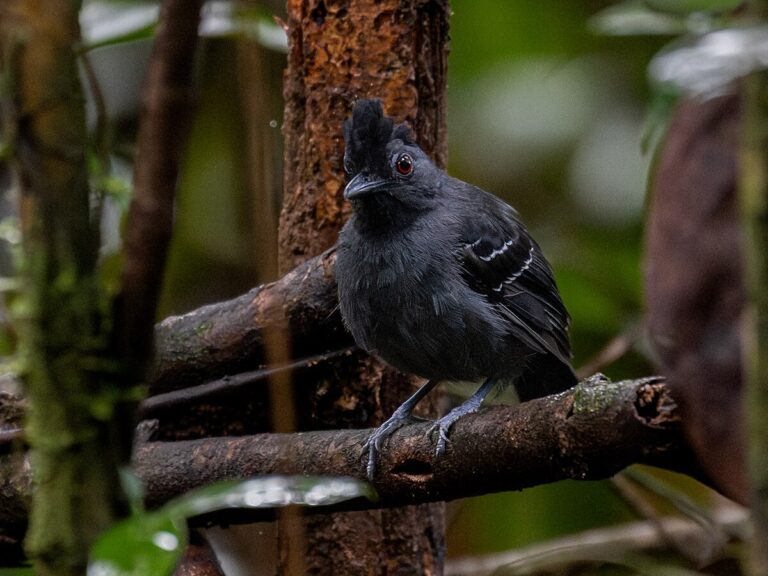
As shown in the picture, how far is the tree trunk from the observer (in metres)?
3.89

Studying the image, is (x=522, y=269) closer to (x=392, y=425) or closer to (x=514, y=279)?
(x=514, y=279)

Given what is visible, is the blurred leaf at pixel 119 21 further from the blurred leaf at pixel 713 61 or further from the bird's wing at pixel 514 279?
the blurred leaf at pixel 713 61

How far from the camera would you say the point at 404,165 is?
4.11 metres

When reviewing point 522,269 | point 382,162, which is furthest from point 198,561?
point 522,269

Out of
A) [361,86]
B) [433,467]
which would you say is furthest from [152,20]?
[433,467]

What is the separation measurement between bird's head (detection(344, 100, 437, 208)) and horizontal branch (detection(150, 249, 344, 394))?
35cm

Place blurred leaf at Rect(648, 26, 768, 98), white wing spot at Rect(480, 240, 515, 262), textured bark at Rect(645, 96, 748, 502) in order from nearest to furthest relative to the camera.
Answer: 1. blurred leaf at Rect(648, 26, 768, 98)
2. textured bark at Rect(645, 96, 748, 502)
3. white wing spot at Rect(480, 240, 515, 262)

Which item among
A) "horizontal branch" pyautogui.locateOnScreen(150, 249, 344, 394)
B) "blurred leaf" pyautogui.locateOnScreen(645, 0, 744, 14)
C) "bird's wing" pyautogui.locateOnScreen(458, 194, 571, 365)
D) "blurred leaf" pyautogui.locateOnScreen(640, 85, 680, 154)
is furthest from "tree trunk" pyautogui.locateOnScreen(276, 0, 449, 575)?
"blurred leaf" pyautogui.locateOnScreen(640, 85, 680, 154)

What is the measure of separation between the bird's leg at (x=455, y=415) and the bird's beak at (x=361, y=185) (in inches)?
36.0

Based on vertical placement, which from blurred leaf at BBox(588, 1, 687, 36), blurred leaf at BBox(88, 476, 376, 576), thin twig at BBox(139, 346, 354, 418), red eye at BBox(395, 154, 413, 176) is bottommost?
thin twig at BBox(139, 346, 354, 418)

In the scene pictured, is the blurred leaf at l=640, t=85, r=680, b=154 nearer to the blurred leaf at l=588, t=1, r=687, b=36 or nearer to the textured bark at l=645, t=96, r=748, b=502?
the textured bark at l=645, t=96, r=748, b=502

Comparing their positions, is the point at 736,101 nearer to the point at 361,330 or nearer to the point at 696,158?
the point at 696,158

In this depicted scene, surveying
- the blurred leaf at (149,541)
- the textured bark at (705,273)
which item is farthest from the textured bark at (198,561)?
the textured bark at (705,273)

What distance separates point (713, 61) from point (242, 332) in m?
2.24
